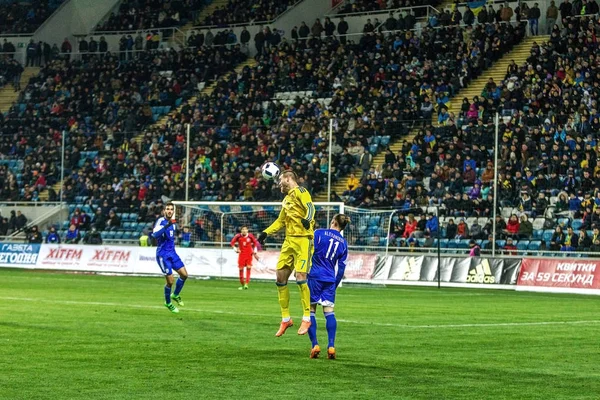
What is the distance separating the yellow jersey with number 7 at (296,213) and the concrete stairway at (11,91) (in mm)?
45223

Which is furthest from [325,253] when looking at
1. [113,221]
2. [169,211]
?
[113,221]

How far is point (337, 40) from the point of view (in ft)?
170

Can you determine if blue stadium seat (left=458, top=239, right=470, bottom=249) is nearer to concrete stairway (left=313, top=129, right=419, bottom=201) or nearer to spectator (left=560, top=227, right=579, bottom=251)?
spectator (left=560, top=227, right=579, bottom=251)

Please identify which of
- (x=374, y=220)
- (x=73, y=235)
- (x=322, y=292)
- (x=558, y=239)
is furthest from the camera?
(x=73, y=235)

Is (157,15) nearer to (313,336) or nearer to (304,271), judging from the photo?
(304,271)

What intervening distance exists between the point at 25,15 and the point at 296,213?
5102 centimetres

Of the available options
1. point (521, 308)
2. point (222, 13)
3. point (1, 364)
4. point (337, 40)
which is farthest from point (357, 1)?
point (1, 364)

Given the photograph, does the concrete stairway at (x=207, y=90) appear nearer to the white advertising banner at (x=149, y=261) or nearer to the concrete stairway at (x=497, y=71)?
the white advertising banner at (x=149, y=261)

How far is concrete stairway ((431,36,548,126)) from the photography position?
45.9m

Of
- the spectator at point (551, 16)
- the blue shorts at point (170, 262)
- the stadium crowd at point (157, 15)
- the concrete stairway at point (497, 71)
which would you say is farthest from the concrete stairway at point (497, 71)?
the blue shorts at point (170, 262)

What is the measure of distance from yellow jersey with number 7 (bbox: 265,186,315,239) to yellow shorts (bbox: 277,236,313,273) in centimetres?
11

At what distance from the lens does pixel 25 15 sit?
64.3 m

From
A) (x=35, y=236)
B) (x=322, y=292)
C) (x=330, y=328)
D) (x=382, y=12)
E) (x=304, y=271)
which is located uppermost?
(x=382, y=12)

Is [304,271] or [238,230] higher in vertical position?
[304,271]
